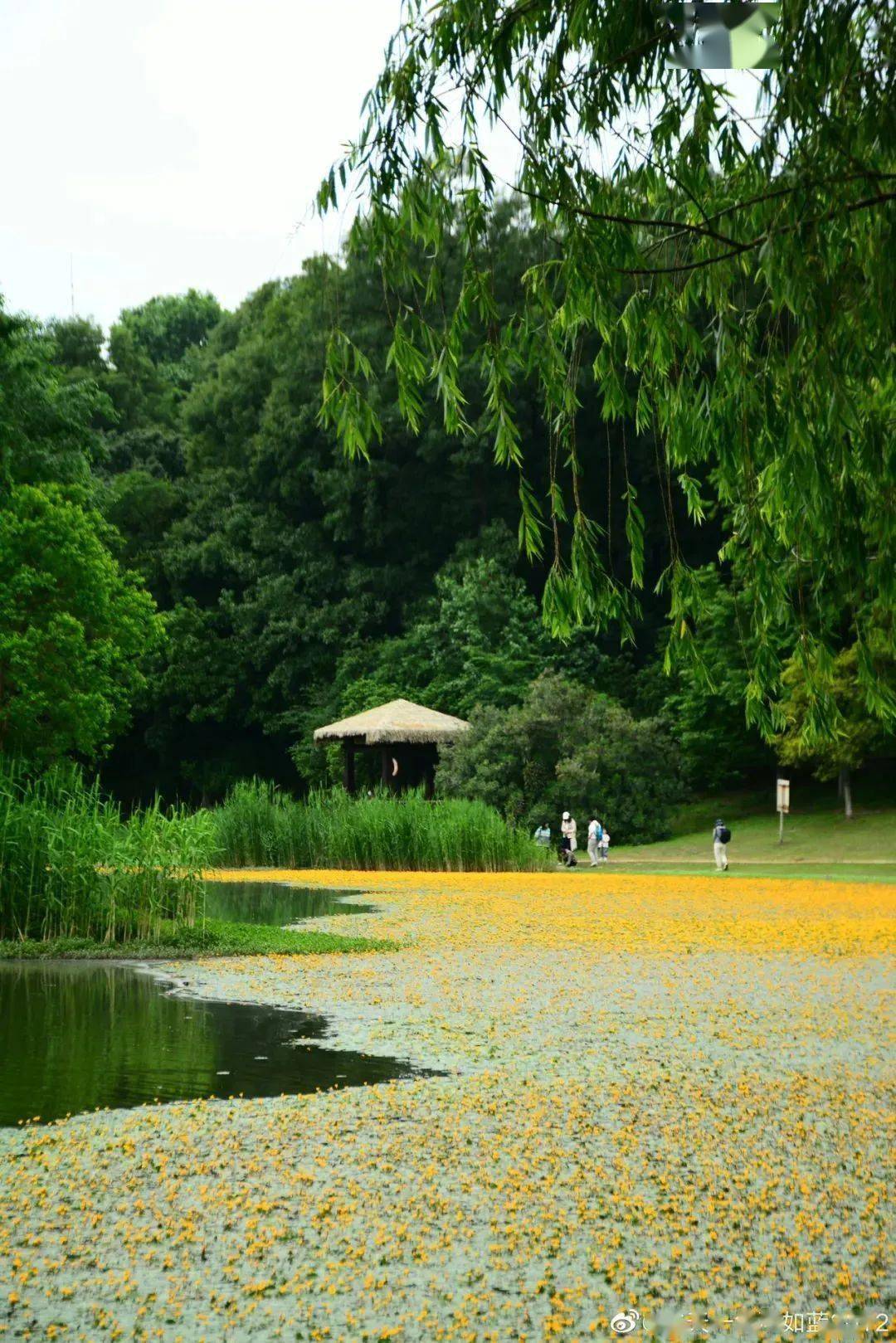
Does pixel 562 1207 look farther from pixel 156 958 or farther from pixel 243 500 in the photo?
pixel 243 500

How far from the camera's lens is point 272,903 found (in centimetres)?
1756

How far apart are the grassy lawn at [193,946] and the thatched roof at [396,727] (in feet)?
59.8

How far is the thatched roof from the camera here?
31328 mm

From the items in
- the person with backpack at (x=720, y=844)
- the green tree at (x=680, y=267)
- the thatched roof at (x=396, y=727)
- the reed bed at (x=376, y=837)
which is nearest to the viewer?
the green tree at (x=680, y=267)

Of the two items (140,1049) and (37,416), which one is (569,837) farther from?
(140,1049)

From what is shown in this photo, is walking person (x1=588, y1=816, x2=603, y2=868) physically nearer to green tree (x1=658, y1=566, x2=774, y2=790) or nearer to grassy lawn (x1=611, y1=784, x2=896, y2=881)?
grassy lawn (x1=611, y1=784, x2=896, y2=881)

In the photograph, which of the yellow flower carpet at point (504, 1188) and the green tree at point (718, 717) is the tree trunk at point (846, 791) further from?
the yellow flower carpet at point (504, 1188)

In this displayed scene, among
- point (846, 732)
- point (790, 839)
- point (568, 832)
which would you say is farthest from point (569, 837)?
point (846, 732)

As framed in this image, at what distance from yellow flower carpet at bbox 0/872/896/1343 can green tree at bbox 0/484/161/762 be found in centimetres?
2135

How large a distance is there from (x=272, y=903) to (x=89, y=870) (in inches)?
212

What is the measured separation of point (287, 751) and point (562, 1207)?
1564 inches

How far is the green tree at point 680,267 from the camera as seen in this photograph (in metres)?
5.29

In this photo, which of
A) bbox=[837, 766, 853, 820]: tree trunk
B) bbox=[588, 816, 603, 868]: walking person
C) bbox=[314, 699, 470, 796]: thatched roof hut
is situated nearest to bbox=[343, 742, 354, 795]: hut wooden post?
bbox=[314, 699, 470, 796]: thatched roof hut

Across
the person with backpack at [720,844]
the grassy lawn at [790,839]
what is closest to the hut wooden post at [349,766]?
the grassy lawn at [790,839]
